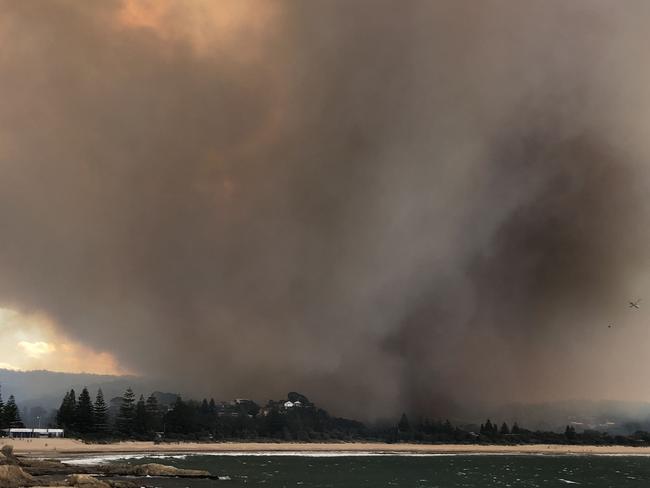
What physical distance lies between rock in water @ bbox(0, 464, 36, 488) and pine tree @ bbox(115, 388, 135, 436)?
141 metres

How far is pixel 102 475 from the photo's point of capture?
76750mm

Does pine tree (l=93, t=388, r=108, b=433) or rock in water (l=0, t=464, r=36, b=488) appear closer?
rock in water (l=0, t=464, r=36, b=488)

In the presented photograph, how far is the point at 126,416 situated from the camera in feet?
631

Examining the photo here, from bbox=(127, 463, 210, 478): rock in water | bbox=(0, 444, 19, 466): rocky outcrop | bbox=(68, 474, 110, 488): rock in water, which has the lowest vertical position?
bbox=(127, 463, 210, 478): rock in water

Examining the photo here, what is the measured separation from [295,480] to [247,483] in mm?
11570

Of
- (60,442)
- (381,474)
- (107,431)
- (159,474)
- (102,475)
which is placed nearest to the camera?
(102,475)

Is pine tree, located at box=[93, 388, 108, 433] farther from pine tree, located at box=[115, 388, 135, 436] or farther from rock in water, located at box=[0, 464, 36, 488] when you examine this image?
rock in water, located at box=[0, 464, 36, 488]

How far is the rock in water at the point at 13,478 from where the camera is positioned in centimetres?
5354

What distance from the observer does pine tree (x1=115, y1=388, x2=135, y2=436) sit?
18888 cm

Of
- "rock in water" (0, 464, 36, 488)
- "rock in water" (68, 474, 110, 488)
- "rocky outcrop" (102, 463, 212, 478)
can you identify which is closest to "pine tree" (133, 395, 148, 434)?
"rocky outcrop" (102, 463, 212, 478)

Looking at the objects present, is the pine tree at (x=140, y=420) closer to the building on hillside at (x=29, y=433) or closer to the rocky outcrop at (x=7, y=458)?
the building on hillside at (x=29, y=433)

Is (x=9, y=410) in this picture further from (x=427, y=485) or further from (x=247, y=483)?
(x=427, y=485)

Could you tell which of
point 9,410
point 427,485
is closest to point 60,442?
point 9,410

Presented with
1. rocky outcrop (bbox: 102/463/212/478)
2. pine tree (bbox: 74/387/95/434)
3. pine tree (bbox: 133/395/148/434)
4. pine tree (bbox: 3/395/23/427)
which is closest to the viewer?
rocky outcrop (bbox: 102/463/212/478)
